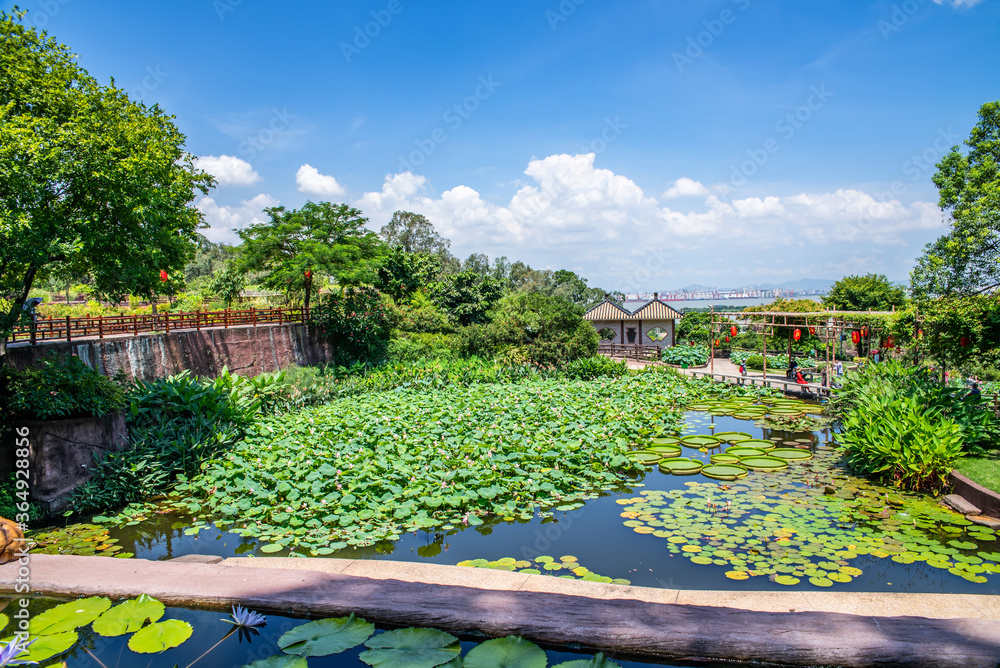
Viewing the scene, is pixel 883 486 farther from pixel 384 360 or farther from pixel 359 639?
pixel 384 360

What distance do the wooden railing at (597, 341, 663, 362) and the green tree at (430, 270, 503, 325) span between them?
214 inches

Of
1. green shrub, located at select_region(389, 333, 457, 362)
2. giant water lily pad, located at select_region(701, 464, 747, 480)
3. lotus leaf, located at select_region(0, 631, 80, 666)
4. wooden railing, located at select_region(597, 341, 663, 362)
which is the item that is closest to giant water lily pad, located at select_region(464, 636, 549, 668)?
lotus leaf, located at select_region(0, 631, 80, 666)

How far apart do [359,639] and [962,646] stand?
3317 mm

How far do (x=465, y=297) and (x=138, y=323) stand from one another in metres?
10.5

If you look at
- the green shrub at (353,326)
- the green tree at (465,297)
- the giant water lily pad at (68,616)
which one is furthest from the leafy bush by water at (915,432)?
the green tree at (465,297)

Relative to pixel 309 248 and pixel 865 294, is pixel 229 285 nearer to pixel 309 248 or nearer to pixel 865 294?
pixel 309 248

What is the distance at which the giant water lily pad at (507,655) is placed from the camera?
2872 mm

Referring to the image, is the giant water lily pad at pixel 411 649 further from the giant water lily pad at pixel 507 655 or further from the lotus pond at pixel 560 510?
the lotus pond at pixel 560 510

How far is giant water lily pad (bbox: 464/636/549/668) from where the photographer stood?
9.42 ft

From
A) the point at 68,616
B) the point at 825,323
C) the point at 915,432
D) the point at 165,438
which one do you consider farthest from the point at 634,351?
the point at 68,616

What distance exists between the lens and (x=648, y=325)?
88.1ft

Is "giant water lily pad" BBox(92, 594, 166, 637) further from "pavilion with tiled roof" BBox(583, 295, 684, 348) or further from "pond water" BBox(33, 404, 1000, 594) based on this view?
"pavilion with tiled roof" BBox(583, 295, 684, 348)

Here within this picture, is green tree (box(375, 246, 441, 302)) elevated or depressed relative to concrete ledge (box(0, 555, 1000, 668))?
elevated

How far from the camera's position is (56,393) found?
6.60 metres
